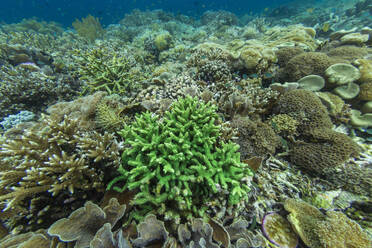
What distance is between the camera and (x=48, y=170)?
1934mm

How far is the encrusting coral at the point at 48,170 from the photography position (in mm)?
1915

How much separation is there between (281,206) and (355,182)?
1.45 m

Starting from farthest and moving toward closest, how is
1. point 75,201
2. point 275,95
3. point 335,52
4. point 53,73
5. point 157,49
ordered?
point 157,49
point 53,73
point 335,52
point 275,95
point 75,201

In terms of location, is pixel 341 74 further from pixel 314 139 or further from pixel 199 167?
pixel 199 167

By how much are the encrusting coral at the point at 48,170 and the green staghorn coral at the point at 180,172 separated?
0.34 metres

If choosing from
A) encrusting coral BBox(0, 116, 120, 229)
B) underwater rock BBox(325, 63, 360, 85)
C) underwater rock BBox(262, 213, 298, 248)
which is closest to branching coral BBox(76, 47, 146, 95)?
encrusting coral BBox(0, 116, 120, 229)

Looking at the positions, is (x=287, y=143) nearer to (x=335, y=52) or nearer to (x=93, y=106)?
(x=93, y=106)

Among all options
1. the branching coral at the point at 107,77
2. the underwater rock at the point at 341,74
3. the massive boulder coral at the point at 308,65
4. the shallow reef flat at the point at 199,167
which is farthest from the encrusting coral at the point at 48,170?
the underwater rock at the point at 341,74

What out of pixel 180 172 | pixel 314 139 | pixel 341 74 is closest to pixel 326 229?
pixel 314 139

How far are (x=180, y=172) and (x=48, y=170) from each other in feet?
5.79

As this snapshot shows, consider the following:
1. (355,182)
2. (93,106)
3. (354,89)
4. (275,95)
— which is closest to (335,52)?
(354,89)

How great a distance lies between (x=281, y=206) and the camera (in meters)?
2.51

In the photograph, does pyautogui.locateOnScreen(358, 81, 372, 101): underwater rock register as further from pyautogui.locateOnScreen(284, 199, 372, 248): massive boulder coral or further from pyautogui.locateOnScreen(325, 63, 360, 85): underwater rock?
pyautogui.locateOnScreen(284, 199, 372, 248): massive boulder coral

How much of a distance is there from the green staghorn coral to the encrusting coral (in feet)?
1.13
